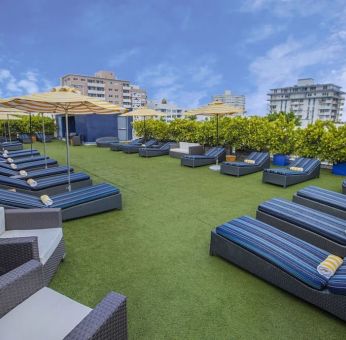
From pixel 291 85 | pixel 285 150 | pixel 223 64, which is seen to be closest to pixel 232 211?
pixel 285 150

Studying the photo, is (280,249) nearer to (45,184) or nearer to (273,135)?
(45,184)

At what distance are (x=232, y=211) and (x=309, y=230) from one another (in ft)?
6.31

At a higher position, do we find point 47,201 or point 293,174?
point 293,174

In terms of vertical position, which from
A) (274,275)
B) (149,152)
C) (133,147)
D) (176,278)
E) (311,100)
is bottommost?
(176,278)

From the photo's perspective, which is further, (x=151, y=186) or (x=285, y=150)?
(x=285, y=150)

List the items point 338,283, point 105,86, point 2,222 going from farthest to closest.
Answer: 1. point 105,86
2. point 2,222
3. point 338,283

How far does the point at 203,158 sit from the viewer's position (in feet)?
35.6

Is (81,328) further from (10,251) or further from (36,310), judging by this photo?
(10,251)

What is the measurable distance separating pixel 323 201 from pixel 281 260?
2.72 meters

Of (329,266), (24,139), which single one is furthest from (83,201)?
(24,139)

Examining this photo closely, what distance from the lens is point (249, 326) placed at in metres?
2.59

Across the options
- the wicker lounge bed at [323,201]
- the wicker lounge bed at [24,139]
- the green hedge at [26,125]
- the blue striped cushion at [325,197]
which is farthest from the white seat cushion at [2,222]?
the green hedge at [26,125]

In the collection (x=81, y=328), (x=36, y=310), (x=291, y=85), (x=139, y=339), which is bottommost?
(x=139, y=339)

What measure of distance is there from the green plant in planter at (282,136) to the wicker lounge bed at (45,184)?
7.73 metres
